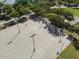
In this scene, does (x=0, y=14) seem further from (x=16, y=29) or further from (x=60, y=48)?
(x=60, y=48)

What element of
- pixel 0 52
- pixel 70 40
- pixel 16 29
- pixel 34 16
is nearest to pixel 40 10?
pixel 34 16

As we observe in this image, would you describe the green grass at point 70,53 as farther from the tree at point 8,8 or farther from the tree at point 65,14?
the tree at point 8,8

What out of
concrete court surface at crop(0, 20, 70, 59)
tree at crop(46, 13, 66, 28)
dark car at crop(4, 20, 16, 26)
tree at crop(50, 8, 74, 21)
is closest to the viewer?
concrete court surface at crop(0, 20, 70, 59)

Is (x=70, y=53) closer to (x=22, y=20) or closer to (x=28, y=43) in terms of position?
(x=28, y=43)

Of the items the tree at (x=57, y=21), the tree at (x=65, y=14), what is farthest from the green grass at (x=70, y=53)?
the tree at (x=65, y=14)

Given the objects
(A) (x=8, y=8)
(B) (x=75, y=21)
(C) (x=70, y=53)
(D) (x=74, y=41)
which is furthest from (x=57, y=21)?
(A) (x=8, y=8)

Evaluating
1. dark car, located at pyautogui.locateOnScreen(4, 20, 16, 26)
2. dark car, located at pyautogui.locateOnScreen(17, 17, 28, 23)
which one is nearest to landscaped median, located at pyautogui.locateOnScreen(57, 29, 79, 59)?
dark car, located at pyautogui.locateOnScreen(17, 17, 28, 23)

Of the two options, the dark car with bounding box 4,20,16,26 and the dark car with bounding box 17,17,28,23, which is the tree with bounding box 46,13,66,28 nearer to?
the dark car with bounding box 17,17,28,23
